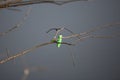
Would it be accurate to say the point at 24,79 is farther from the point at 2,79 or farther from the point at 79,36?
the point at 2,79

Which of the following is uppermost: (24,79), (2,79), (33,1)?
(33,1)

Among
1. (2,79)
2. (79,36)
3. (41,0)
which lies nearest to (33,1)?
(41,0)

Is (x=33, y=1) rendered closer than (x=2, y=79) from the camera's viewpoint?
Yes

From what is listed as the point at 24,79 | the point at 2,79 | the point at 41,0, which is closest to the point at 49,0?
the point at 41,0

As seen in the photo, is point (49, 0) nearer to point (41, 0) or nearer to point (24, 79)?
Answer: point (41, 0)

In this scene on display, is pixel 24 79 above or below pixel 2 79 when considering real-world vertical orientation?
above

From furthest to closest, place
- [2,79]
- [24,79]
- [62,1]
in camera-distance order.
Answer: [2,79] < [62,1] < [24,79]

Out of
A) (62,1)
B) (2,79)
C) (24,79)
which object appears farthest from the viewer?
(2,79)

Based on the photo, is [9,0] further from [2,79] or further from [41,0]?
[2,79]

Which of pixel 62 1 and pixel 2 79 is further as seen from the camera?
pixel 2 79
